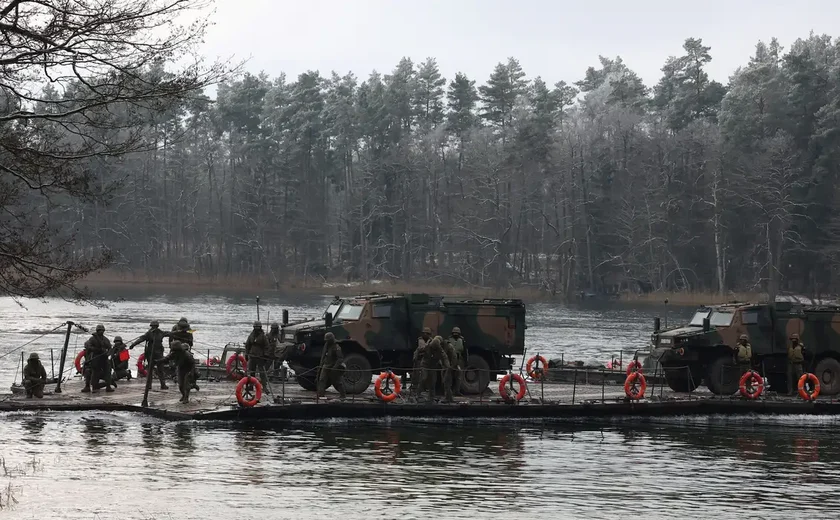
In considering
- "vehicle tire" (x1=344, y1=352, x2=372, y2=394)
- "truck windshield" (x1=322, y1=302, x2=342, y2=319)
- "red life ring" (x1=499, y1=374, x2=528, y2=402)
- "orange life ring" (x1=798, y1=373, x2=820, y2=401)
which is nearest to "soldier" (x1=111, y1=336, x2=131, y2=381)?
"truck windshield" (x1=322, y1=302, x2=342, y2=319)

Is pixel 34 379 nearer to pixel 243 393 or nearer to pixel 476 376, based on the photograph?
pixel 243 393

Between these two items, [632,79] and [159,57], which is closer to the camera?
[159,57]

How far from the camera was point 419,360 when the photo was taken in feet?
88.2

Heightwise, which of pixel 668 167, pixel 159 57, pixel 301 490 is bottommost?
pixel 301 490

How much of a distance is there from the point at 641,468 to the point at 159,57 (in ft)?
38.5

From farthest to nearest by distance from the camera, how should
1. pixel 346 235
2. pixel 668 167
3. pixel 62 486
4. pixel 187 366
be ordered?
pixel 346 235 < pixel 668 167 < pixel 187 366 < pixel 62 486

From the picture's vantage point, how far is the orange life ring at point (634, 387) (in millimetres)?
28141

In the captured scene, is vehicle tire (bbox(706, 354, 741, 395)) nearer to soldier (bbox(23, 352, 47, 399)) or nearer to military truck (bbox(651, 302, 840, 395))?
military truck (bbox(651, 302, 840, 395))

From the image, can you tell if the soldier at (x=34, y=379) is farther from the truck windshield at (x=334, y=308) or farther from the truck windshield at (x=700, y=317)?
the truck windshield at (x=700, y=317)

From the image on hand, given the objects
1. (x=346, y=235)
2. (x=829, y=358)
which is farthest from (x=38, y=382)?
(x=346, y=235)

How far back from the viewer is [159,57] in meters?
16.1

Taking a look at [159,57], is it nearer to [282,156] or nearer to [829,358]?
[829,358]

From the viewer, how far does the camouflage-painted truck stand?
28031 mm

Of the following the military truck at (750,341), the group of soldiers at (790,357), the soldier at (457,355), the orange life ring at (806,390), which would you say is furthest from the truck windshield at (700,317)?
the soldier at (457,355)
